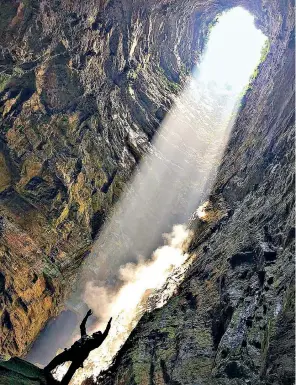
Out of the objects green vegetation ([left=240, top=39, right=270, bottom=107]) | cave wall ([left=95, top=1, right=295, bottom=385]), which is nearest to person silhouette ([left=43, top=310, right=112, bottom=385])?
cave wall ([left=95, top=1, right=295, bottom=385])

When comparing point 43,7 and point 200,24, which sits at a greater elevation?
point 43,7

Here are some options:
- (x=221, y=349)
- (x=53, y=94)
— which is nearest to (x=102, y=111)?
(x=53, y=94)

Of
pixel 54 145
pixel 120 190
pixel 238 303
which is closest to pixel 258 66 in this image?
pixel 120 190

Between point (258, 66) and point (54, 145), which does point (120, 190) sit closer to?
point (54, 145)

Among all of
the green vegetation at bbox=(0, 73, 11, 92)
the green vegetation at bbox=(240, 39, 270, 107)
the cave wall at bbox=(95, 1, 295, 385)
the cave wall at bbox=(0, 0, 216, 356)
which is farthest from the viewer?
the green vegetation at bbox=(240, 39, 270, 107)

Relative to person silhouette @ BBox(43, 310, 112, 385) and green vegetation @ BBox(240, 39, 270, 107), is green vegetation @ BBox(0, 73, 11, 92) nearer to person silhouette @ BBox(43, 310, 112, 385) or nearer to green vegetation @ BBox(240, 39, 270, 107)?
person silhouette @ BBox(43, 310, 112, 385)

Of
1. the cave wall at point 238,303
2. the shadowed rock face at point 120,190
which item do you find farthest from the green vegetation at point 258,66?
the cave wall at point 238,303

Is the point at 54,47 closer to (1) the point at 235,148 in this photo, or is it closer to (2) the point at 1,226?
(2) the point at 1,226
